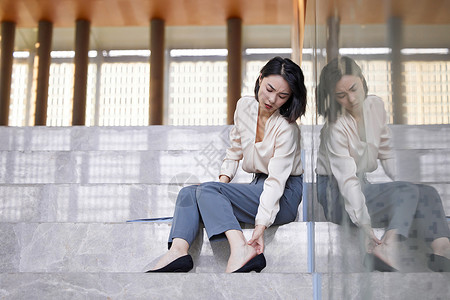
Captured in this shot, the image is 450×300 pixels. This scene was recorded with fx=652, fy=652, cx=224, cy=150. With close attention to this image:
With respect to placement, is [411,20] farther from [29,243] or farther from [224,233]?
[29,243]

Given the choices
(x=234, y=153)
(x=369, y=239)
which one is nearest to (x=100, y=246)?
(x=234, y=153)

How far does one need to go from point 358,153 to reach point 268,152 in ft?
4.42

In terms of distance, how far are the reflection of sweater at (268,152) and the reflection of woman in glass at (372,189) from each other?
0.98m

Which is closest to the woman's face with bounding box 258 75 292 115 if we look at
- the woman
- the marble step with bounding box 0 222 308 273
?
the woman

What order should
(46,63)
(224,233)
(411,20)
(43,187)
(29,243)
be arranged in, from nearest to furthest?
1. (411,20)
2. (224,233)
3. (29,243)
4. (43,187)
5. (46,63)

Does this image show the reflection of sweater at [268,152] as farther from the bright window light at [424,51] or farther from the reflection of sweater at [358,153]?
the bright window light at [424,51]

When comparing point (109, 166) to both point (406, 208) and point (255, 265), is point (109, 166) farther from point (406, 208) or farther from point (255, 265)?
point (406, 208)

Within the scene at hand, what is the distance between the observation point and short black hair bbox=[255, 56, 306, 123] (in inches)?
80.2

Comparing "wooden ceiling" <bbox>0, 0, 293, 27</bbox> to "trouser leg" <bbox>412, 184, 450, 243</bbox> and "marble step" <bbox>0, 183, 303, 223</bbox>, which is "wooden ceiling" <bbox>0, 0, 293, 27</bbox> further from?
"trouser leg" <bbox>412, 184, 450, 243</bbox>

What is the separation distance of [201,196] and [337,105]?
111cm

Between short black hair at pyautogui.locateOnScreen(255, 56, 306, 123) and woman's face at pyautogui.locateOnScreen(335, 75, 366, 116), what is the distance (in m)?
1.18

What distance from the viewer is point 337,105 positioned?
873mm

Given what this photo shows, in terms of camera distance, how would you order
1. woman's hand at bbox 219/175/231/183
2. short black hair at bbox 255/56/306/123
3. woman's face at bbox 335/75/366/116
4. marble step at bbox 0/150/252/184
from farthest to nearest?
marble step at bbox 0/150/252/184, woman's hand at bbox 219/175/231/183, short black hair at bbox 255/56/306/123, woman's face at bbox 335/75/366/116

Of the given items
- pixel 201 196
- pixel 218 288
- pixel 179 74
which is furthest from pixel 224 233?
pixel 179 74
